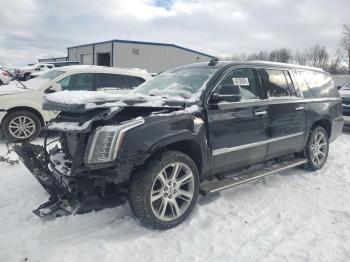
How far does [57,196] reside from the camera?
3771 mm

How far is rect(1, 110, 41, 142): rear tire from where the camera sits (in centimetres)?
712

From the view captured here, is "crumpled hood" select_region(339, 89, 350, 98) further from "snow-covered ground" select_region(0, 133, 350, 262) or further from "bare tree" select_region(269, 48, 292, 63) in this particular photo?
"bare tree" select_region(269, 48, 292, 63)

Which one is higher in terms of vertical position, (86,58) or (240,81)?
(86,58)

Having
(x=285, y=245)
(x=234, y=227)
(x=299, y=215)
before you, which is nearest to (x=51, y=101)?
(x=234, y=227)

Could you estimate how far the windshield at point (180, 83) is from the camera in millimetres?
4250

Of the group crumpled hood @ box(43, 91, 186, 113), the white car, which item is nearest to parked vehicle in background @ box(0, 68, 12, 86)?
the white car

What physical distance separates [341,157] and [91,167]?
5511 millimetres

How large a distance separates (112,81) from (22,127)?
7.44 feet

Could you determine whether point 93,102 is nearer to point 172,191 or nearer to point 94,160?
point 94,160

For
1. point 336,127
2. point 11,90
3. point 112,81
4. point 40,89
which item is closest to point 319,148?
point 336,127

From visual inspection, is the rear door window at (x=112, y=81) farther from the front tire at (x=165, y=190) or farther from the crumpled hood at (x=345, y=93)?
the crumpled hood at (x=345, y=93)

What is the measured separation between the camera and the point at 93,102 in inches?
131

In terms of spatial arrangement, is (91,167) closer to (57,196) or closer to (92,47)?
(57,196)

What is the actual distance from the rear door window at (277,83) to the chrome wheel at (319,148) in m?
1.06
